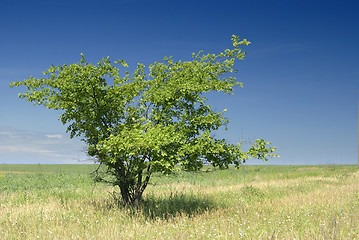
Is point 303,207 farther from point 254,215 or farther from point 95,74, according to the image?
point 95,74

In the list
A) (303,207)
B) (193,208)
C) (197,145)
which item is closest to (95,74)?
(197,145)

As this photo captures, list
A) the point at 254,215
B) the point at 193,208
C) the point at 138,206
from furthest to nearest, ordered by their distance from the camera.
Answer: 1. the point at 193,208
2. the point at 138,206
3. the point at 254,215

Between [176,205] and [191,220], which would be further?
[176,205]

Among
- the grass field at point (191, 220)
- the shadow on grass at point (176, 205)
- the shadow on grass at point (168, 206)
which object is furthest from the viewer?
the shadow on grass at point (176, 205)

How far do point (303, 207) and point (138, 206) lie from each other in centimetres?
629

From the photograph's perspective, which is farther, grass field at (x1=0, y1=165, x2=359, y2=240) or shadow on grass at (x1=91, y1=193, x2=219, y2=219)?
shadow on grass at (x1=91, y1=193, x2=219, y2=219)

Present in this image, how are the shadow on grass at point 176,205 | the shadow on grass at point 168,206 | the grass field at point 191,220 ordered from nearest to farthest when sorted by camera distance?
the grass field at point 191,220
the shadow on grass at point 168,206
the shadow on grass at point 176,205

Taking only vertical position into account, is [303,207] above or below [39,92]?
below

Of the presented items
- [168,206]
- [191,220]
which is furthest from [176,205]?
[191,220]

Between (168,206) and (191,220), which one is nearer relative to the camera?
(191,220)

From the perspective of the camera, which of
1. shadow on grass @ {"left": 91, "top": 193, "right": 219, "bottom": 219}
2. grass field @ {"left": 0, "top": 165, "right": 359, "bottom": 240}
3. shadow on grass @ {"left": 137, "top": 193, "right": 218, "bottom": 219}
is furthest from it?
shadow on grass @ {"left": 137, "top": 193, "right": 218, "bottom": 219}

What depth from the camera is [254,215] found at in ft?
36.2

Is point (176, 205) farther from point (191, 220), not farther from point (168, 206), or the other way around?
point (191, 220)

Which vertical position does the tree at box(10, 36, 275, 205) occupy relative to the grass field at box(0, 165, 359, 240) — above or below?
above
